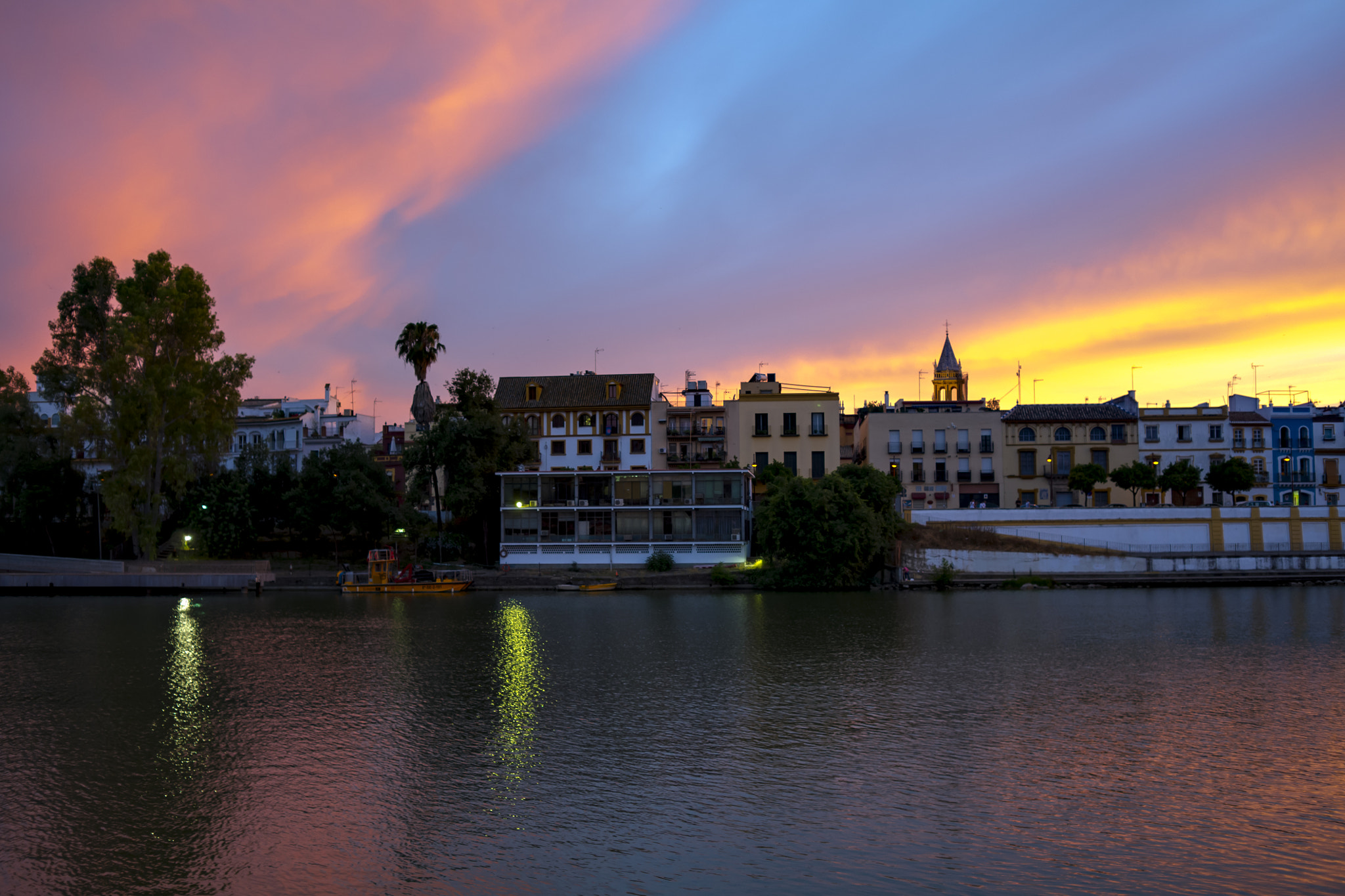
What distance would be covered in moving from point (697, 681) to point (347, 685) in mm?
11372

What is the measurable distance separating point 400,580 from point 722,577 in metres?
23.4

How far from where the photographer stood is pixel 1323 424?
84.1m

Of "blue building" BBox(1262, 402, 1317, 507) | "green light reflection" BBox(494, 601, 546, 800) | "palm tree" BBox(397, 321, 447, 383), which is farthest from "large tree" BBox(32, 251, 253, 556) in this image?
"blue building" BBox(1262, 402, 1317, 507)

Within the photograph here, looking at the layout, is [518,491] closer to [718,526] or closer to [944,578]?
[718,526]

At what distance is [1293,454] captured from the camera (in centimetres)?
8356

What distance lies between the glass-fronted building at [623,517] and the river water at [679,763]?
96.1 feet

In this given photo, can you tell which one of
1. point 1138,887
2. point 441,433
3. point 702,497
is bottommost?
point 1138,887

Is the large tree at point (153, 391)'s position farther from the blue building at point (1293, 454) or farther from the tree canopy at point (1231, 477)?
the blue building at point (1293, 454)

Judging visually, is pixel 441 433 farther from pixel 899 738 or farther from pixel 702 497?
pixel 899 738

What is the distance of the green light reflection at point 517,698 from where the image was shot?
67.4ft

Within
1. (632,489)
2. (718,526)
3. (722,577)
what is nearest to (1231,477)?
(718,526)

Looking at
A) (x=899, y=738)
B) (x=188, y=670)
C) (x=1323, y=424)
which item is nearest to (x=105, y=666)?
(x=188, y=670)

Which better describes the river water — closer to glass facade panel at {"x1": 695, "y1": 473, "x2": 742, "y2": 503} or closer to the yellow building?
glass facade panel at {"x1": 695, "y1": 473, "x2": 742, "y2": 503}

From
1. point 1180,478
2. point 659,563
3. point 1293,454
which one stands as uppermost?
point 1293,454
